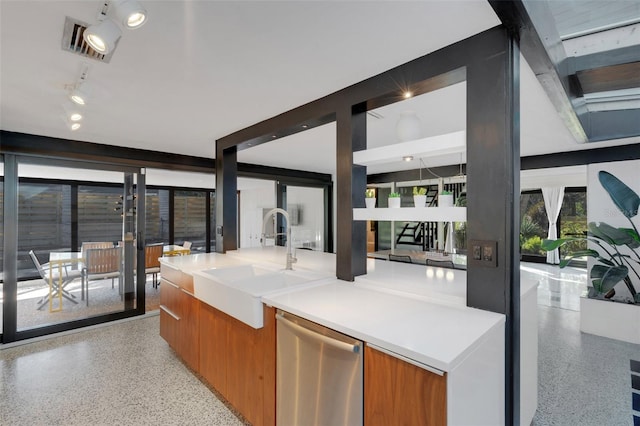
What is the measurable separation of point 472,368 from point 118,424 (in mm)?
2333

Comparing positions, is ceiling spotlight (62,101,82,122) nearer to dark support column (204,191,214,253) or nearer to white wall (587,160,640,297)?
dark support column (204,191,214,253)

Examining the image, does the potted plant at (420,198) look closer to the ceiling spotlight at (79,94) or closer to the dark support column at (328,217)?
the ceiling spotlight at (79,94)

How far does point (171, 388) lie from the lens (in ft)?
7.98

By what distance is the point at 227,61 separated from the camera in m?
1.77

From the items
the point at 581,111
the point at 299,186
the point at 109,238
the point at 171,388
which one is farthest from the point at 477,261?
the point at 299,186

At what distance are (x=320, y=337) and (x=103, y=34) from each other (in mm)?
1644

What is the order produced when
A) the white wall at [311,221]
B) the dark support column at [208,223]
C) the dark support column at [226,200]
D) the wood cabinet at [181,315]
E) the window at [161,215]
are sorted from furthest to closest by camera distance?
the dark support column at [208,223], the window at [161,215], the white wall at [311,221], the dark support column at [226,200], the wood cabinet at [181,315]

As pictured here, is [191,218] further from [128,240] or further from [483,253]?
[483,253]

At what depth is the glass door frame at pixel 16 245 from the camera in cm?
325

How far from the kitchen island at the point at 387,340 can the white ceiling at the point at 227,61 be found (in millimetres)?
1385

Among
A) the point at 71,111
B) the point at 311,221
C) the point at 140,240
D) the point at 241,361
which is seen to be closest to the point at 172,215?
the point at 140,240

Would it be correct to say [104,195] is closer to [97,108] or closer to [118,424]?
[97,108]

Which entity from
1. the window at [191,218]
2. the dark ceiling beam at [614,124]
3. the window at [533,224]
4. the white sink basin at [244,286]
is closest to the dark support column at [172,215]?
the window at [191,218]

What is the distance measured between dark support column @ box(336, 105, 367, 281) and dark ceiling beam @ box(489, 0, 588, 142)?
0.96 m
